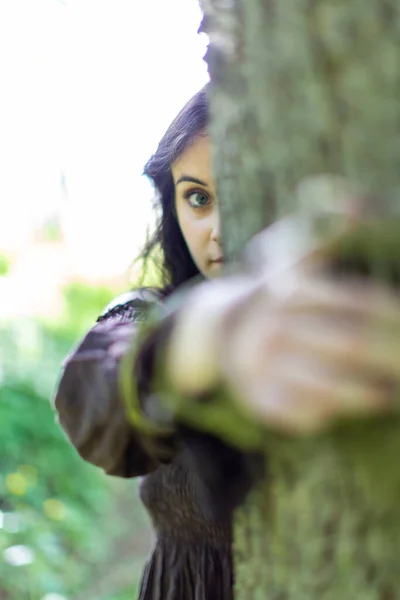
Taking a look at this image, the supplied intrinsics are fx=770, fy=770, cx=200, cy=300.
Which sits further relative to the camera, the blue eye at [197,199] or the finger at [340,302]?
the blue eye at [197,199]

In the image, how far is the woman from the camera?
39 centimetres

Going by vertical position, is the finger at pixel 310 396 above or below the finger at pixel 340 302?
below

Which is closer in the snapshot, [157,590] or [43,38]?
[157,590]

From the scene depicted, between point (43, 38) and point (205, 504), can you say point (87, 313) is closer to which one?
point (43, 38)

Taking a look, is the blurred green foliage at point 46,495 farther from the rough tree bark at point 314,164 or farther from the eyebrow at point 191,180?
the rough tree bark at point 314,164

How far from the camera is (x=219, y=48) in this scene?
586 millimetres

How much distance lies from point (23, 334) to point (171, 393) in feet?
9.35

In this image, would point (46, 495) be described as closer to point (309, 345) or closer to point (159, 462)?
point (159, 462)

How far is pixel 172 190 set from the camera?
118 cm

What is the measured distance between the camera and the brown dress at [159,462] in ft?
1.86

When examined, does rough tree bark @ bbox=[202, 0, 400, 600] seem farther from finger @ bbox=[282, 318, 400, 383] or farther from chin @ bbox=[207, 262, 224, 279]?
chin @ bbox=[207, 262, 224, 279]

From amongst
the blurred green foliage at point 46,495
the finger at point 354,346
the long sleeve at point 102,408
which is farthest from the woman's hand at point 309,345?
the blurred green foliage at point 46,495

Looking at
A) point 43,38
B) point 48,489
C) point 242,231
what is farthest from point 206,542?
point 43,38

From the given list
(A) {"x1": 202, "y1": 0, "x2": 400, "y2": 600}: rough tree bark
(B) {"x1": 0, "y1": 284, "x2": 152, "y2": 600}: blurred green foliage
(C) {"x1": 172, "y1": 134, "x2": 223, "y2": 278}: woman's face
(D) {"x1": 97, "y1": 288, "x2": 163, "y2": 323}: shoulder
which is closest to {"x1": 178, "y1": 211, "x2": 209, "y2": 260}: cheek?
(C) {"x1": 172, "y1": 134, "x2": 223, "y2": 278}: woman's face
